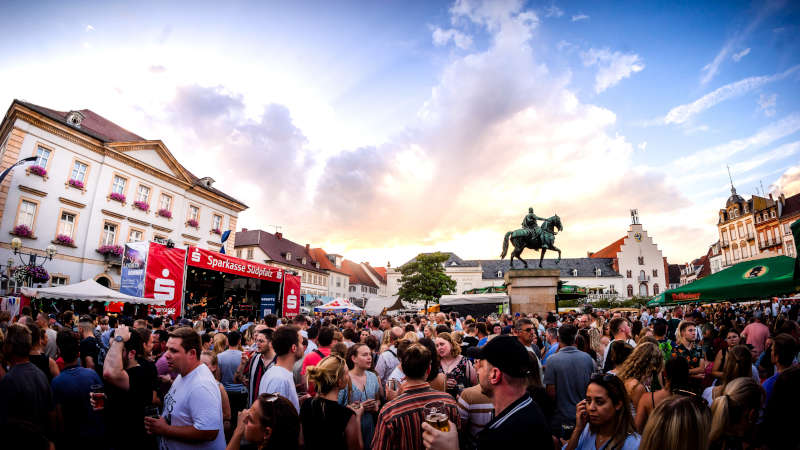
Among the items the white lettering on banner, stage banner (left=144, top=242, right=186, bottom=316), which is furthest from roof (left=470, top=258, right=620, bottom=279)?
the white lettering on banner

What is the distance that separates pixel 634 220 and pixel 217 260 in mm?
84463

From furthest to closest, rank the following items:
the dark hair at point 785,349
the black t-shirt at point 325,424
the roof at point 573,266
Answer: the roof at point 573,266, the dark hair at point 785,349, the black t-shirt at point 325,424

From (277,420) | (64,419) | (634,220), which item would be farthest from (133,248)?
(634,220)

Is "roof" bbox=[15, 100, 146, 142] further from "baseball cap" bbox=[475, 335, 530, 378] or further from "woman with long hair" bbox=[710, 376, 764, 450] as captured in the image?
"woman with long hair" bbox=[710, 376, 764, 450]

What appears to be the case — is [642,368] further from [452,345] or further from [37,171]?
[37,171]

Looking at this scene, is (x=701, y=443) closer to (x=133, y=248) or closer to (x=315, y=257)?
(x=133, y=248)

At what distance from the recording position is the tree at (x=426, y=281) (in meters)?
56.5

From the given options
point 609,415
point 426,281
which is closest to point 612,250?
point 426,281

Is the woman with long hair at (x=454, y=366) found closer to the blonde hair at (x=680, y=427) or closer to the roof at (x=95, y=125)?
the blonde hair at (x=680, y=427)

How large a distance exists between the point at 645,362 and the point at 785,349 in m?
1.85

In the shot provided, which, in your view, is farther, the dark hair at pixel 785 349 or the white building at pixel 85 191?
the white building at pixel 85 191

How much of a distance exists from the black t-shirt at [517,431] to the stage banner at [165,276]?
51.5 feet

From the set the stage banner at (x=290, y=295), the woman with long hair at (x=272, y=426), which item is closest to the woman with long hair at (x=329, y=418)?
the woman with long hair at (x=272, y=426)

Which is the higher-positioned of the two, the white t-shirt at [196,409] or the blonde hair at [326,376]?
the blonde hair at [326,376]
